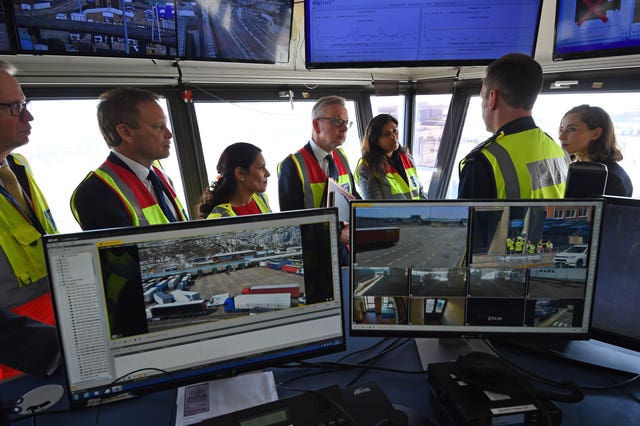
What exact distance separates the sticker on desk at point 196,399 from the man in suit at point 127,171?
104 cm

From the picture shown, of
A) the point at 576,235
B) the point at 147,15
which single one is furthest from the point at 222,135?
the point at 576,235

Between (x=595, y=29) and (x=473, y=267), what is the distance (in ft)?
6.31

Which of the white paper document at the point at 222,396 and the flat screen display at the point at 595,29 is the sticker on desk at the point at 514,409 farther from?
the flat screen display at the point at 595,29

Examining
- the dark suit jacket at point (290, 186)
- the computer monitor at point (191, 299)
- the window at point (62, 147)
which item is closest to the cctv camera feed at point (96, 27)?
the window at point (62, 147)

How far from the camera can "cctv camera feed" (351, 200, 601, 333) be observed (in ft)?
3.39

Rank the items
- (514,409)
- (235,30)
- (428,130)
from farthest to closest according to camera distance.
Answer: (428,130)
(235,30)
(514,409)

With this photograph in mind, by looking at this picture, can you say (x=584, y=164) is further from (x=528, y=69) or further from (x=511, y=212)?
(x=528, y=69)

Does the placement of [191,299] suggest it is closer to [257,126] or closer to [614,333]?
[614,333]

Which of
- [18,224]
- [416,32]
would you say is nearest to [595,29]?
[416,32]

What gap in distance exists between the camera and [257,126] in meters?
3.50

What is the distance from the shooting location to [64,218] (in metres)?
2.96

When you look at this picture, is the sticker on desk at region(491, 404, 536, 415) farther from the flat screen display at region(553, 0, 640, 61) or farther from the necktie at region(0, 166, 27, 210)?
the flat screen display at region(553, 0, 640, 61)

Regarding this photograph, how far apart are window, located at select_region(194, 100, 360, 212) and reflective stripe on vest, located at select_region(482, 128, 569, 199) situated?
1878mm

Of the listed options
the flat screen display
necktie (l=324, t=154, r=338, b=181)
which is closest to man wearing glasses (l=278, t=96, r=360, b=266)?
necktie (l=324, t=154, r=338, b=181)
